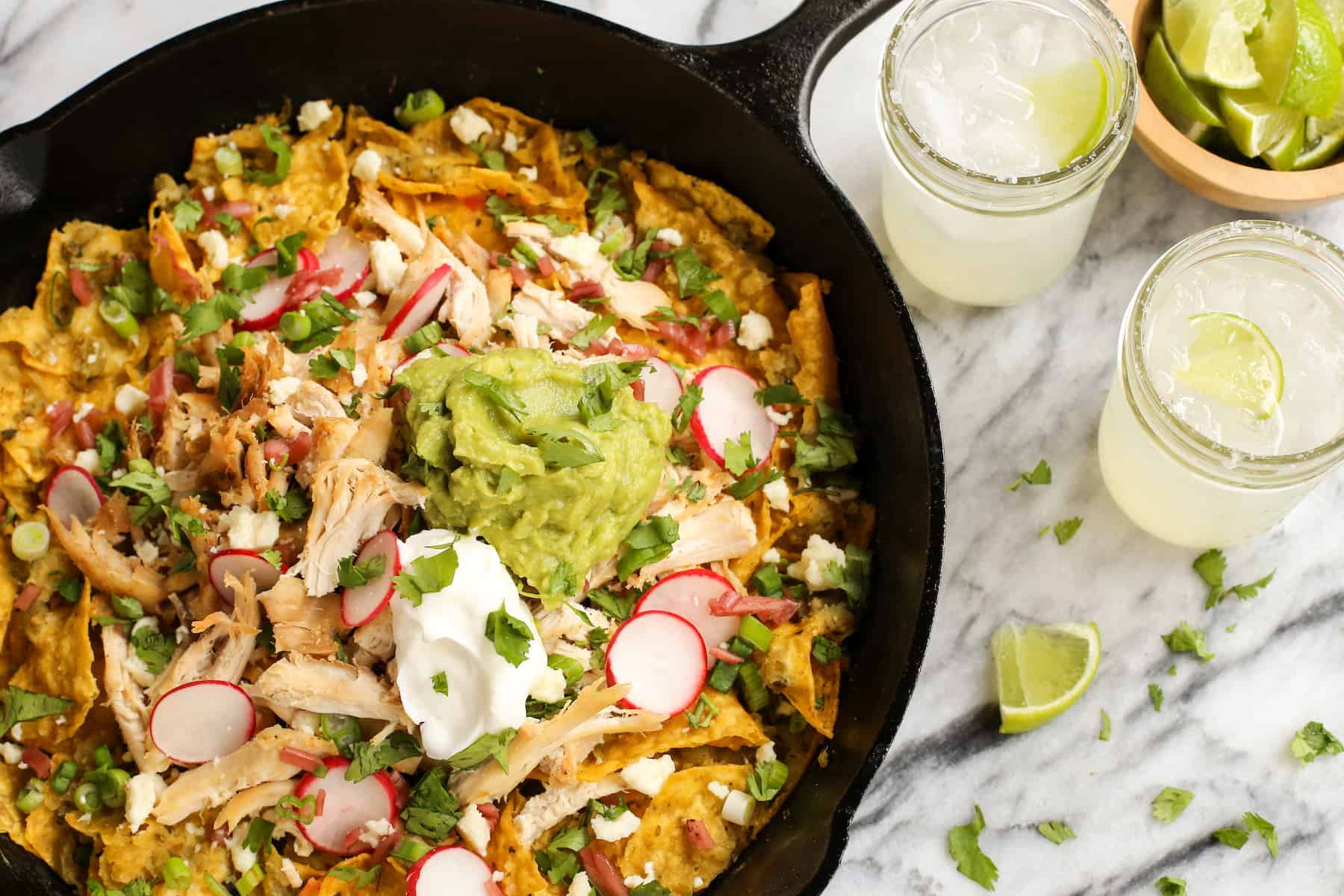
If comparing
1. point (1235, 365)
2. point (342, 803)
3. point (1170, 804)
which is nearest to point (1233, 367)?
point (1235, 365)

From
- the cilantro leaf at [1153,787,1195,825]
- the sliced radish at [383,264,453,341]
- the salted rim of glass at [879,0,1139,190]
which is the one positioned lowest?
the cilantro leaf at [1153,787,1195,825]

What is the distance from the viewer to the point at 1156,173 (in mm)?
3998

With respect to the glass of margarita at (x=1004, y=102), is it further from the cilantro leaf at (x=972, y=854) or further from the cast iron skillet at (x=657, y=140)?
the cilantro leaf at (x=972, y=854)

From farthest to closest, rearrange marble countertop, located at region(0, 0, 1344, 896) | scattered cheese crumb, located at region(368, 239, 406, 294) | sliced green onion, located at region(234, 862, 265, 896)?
1. marble countertop, located at region(0, 0, 1344, 896)
2. scattered cheese crumb, located at region(368, 239, 406, 294)
3. sliced green onion, located at region(234, 862, 265, 896)

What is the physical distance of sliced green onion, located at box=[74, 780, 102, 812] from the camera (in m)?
3.26

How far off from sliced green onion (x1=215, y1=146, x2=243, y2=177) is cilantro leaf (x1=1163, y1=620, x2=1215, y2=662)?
3.08 meters

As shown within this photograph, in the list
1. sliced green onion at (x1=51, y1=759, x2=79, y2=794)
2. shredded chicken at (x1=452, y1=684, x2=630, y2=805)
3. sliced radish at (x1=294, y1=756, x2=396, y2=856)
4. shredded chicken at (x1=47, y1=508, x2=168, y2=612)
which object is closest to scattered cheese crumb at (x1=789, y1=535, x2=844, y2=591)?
shredded chicken at (x1=452, y1=684, x2=630, y2=805)

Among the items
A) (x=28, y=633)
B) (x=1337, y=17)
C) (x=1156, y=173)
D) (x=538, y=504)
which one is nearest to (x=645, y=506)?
(x=538, y=504)

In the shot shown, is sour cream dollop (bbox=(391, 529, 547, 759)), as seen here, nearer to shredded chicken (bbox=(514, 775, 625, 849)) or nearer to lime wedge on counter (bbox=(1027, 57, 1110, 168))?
shredded chicken (bbox=(514, 775, 625, 849))

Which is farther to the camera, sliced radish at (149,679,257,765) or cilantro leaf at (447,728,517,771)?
sliced radish at (149,679,257,765)

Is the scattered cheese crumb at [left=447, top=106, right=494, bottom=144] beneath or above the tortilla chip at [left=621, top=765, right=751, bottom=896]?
above

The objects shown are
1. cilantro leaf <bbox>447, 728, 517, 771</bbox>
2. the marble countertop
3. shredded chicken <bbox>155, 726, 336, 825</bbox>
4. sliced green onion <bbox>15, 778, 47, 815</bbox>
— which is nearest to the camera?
cilantro leaf <bbox>447, 728, 517, 771</bbox>

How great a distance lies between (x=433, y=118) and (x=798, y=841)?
2.31 metres

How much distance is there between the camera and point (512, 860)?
320 cm
